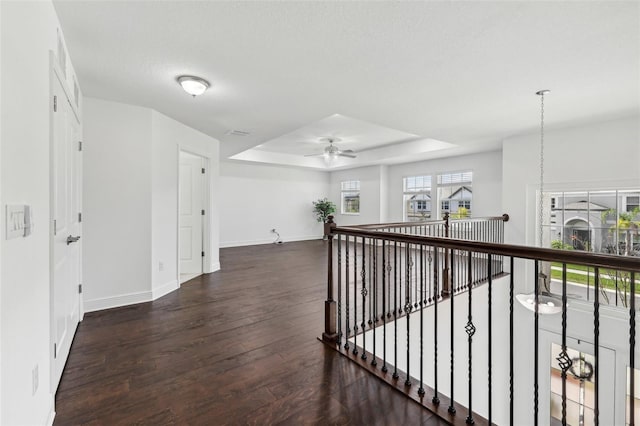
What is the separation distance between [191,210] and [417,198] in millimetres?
5983

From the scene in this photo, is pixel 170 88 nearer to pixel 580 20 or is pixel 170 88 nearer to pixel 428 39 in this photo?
pixel 428 39

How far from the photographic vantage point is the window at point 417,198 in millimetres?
8219

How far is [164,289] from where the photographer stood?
4.01 meters

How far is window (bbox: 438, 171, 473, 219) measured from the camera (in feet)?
24.4

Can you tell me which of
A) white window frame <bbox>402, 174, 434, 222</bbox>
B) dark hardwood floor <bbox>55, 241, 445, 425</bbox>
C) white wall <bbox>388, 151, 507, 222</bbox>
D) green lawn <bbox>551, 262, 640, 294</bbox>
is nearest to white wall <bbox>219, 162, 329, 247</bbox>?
white window frame <bbox>402, 174, 434, 222</bbox>

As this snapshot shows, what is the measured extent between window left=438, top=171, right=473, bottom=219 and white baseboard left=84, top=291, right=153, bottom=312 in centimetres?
691

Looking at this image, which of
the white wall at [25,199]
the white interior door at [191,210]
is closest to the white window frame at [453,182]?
the white interior door at [191,210]

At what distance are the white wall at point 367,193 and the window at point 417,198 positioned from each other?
2.47 ft

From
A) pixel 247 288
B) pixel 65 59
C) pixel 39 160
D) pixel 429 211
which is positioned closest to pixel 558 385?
pixel 429 211

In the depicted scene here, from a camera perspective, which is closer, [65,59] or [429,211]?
[65,59]

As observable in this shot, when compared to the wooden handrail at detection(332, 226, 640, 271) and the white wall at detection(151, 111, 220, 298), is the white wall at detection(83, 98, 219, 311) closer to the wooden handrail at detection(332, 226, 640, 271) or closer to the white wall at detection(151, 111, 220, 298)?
the white wall at detection(151, 111, 220, 298)

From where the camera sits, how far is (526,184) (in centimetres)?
521

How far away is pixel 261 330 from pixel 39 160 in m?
2.17

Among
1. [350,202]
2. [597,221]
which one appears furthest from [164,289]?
[350,202]
